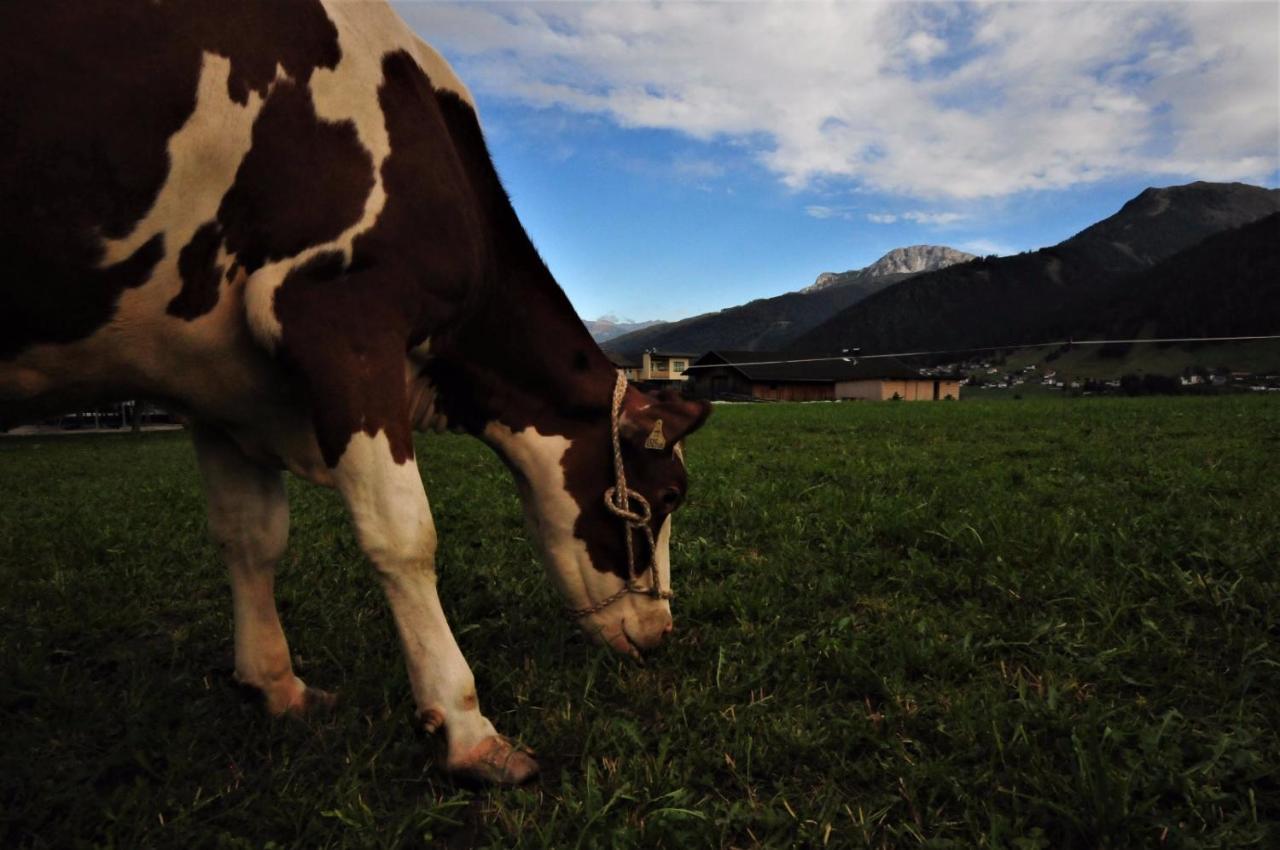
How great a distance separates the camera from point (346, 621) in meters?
3.54

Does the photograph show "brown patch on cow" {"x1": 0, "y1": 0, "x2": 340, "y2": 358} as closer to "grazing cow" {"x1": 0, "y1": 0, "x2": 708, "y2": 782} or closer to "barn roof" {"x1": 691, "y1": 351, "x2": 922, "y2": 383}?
"grazing cow" {"x1": 0, "y1": 0, "x2": 708, "y2": 782}

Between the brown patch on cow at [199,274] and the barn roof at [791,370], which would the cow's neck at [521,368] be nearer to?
the brown patch on cow at [199,274]

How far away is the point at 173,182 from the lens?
1904 millimetres

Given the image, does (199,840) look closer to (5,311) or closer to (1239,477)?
(5,311)

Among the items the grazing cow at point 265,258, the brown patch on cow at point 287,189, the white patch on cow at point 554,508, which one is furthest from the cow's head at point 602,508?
the brown patch on cow at point 287,189

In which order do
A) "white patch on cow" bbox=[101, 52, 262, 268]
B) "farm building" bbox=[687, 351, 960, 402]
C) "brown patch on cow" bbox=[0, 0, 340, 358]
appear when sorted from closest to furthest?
"brown patch on cow" bbox=[0, 0, 340, 358], "white patch on cow" bbox=[101, 52, 262, 268], "farm building" bbox=[687, 351, 960, 402]

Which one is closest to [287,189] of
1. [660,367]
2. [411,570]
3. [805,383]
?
[411,570]

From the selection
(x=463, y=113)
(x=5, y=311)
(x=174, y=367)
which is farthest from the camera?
(x=463, y=113)

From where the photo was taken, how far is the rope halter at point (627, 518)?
2830mm

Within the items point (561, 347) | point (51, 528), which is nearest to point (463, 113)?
point (561, 347)

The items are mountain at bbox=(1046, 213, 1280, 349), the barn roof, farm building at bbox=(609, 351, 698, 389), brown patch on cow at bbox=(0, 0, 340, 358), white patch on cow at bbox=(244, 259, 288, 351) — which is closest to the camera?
brown patch on cow at bbox=(0, 0, 340, 358)

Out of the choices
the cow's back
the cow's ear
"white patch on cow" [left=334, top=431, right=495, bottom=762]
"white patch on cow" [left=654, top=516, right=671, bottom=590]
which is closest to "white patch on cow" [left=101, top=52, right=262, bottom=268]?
the cow's back

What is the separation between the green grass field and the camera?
1.95m

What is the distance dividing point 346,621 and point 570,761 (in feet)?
5.80
